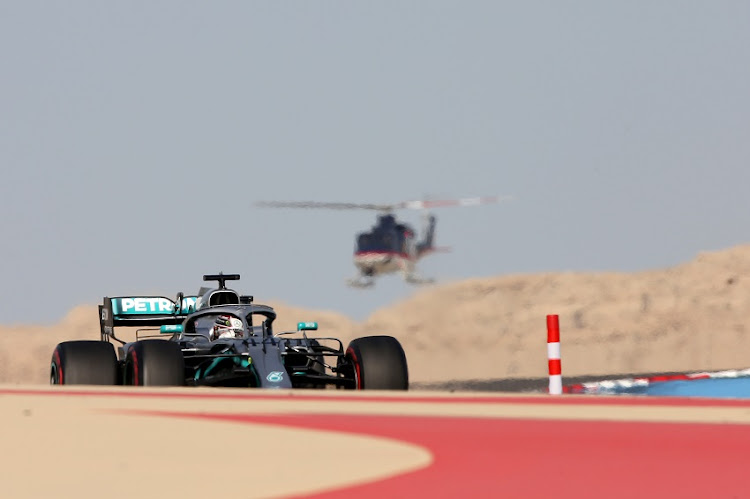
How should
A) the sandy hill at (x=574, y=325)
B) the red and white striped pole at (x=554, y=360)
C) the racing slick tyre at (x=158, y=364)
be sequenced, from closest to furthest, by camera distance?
the red and white striped pole at (x=554, y=360) → the racing slick tyre at (x=158, y=364) → the sandy hill at (x=574, y=325)

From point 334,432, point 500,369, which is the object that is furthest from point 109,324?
point 500,369

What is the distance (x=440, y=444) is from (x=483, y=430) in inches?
39.8

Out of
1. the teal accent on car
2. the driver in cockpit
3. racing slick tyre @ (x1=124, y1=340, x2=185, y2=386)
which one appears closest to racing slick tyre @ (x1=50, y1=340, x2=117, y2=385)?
racing slick tyre @ (x1=124, y1=340, x2=185, y2=386)

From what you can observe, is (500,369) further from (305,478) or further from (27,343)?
(305,478)

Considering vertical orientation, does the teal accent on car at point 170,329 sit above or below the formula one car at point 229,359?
above

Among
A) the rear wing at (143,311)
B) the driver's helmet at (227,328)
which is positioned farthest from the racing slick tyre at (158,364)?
the rear wing at (143,311)

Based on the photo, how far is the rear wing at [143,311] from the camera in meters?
20.9

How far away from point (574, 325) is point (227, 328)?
1207 inches

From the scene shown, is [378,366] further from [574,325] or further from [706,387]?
[574,325]

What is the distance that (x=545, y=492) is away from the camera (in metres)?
7.01

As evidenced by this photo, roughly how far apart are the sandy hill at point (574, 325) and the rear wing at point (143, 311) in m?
17.4

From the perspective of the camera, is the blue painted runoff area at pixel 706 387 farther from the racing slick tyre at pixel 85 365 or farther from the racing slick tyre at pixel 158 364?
the racing slick tyre at pixel 85 365

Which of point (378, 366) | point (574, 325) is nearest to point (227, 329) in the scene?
point (378, 366)

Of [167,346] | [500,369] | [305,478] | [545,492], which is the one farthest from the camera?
[500,369]
